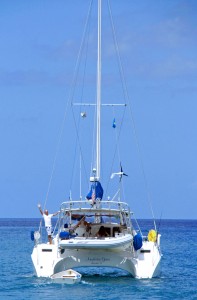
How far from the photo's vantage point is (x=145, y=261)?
3034cm

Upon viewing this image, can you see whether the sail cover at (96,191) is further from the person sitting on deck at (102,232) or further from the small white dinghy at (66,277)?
the small white dinghy at (66,277)

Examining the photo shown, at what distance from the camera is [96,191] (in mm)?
31797

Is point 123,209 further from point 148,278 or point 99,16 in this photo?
point 99,16

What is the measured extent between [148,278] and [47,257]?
3642 millimetres

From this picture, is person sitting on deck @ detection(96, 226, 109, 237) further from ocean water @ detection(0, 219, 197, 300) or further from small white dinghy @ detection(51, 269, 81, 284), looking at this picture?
small white dinghy @ detection(51, 269, 81, 284)

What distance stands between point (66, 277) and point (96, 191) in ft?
11.9

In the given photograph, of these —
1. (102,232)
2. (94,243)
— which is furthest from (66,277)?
(102,232)

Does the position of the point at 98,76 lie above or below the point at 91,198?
above

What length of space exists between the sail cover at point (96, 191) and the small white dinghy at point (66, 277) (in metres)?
3.03

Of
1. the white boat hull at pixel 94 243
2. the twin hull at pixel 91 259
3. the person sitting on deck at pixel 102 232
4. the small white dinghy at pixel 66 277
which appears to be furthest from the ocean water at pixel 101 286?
the person sitting on deck at pixel 102 232

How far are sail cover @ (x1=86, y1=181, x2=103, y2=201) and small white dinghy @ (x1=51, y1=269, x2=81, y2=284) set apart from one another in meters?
3.03

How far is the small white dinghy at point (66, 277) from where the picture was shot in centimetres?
2975

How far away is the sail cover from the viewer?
104 ft

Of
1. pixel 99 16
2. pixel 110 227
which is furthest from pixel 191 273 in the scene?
A: pixel 99 16
